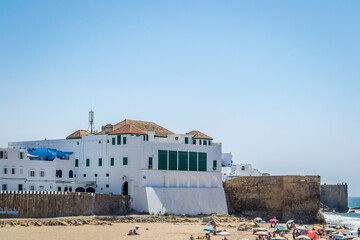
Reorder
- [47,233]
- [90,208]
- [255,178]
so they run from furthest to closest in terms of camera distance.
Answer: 1. [255,178]
2. [90,208]
3. [47,233]

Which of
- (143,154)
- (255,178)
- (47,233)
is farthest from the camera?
(255,178)

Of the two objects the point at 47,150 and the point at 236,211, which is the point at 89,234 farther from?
the point at 236,211

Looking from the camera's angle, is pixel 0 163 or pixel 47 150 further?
pixel 47 150

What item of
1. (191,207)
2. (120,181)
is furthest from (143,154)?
(191,207)

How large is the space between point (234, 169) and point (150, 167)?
1994 centimetres

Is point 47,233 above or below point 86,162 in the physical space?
below

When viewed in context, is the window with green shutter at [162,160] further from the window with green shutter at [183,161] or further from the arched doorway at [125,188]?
the arched doorway at [125,188]

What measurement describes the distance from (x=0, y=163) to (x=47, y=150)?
633cm

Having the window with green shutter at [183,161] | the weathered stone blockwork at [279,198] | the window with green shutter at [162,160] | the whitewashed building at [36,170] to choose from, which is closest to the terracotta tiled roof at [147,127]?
the window with green shutter at [183,161]

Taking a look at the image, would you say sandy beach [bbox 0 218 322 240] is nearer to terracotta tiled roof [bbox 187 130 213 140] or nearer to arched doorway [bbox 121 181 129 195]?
arched doorway [bbox 121 181 129 195]

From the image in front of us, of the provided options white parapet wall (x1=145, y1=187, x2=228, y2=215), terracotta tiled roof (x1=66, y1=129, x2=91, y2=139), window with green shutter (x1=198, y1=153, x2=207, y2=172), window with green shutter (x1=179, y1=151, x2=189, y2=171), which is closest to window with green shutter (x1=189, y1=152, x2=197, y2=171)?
window with green shutter (x1=179, y1=151, x2=189, y2=171)

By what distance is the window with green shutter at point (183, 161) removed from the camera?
187 ft

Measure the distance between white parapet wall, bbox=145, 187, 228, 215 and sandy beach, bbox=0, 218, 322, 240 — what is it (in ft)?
11.7

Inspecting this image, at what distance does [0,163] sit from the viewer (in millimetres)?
50812
